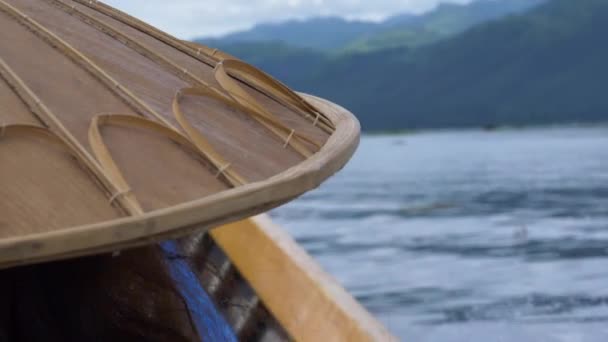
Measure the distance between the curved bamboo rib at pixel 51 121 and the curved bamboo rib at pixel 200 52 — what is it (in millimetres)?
845

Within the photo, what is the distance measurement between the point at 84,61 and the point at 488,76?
418 ft

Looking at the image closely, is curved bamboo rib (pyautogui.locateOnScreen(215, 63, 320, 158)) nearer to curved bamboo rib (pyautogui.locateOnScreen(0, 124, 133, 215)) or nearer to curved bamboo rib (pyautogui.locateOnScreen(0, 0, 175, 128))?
curved bamboo rib (pyautogui.locateOnScreen(0, 0, 175, 128))

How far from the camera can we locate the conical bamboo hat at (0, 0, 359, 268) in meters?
2.41

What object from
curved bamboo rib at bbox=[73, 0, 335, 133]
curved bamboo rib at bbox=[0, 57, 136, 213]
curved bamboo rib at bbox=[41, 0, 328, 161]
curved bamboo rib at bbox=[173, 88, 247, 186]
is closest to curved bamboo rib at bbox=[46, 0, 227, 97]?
curved bamboo rib at bbox=[41, 0, 328, 161]

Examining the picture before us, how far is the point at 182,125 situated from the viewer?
116 inches

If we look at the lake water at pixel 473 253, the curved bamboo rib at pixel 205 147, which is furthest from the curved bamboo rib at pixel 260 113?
the lake water at pixel 473 253

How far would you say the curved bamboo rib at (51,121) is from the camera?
2.56 metres

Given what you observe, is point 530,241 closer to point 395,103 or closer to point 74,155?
point 74,155

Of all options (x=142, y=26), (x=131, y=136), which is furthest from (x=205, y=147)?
(x=142, y=26)

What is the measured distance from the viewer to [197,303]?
11.9 ft

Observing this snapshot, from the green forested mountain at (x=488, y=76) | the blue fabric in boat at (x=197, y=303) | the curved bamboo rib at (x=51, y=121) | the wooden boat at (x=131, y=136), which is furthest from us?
the green forested mountain at (x=488, y=76)

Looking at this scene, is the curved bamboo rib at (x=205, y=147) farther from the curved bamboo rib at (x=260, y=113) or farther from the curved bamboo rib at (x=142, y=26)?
the curved bamboo rib at (x=142, y=26)

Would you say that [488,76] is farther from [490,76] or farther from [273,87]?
[273,87]

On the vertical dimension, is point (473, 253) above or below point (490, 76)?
below
